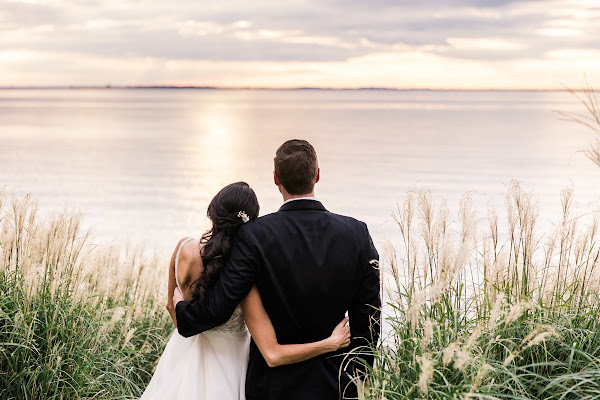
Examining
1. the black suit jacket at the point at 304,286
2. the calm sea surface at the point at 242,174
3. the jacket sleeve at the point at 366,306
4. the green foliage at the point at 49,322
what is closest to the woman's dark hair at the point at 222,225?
the black suit jacket at the point at 304,286

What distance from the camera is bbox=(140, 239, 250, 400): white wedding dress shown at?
4152mm

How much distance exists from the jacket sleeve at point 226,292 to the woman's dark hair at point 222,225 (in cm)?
7

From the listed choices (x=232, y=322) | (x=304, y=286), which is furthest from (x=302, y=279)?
(x=232, y=322)

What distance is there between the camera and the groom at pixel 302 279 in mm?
3504

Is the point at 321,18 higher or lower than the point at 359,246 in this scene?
higher

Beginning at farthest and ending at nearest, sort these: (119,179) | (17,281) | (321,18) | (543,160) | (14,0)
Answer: (321,18) < (14,0) < (543,160) < (119,179) < (17,281)

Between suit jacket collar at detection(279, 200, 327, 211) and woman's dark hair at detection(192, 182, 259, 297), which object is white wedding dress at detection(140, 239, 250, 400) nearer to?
woman's dark hair at detection(192, 182, 259, 297)

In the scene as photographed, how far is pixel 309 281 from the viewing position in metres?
3.51

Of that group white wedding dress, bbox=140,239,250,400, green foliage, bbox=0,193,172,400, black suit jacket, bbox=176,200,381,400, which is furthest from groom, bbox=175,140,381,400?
green foliage, bbox=0,193,172,400

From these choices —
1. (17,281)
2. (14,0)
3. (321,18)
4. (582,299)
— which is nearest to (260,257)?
(582,299)

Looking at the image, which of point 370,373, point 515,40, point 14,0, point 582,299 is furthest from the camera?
point 515,40

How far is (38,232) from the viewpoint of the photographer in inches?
212

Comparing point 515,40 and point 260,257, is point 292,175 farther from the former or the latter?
point 515,40

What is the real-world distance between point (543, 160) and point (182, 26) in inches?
2607
